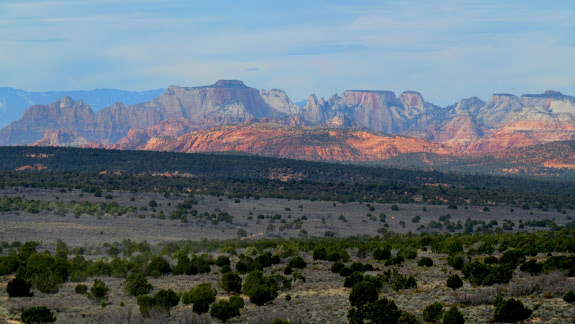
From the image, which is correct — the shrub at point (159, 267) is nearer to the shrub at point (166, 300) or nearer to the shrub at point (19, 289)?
the shrub at point (19, 289)

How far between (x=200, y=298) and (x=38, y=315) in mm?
4950

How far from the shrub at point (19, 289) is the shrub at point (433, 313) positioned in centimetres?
1399

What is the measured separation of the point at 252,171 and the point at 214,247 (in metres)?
85.1

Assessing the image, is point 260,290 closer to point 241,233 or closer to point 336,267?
point 336,267

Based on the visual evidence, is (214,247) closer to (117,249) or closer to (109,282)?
(117,249)

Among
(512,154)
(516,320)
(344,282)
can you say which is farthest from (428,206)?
(512,154)

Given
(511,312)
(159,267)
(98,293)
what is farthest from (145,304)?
(511,312)

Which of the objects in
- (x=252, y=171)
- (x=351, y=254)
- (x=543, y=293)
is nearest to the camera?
(x=543, y=293)

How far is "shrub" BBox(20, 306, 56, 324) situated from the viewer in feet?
64.5

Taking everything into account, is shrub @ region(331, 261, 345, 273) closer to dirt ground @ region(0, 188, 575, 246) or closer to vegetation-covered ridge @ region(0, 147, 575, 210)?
dirt ground @ region(0, 188, 575, 246)

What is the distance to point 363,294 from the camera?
2186 centimetres

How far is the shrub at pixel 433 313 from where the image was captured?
63.2 ft

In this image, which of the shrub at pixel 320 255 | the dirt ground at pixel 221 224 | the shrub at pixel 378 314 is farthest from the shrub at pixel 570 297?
the dirt ground at pixel 221 224

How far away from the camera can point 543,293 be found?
21.4 meters
